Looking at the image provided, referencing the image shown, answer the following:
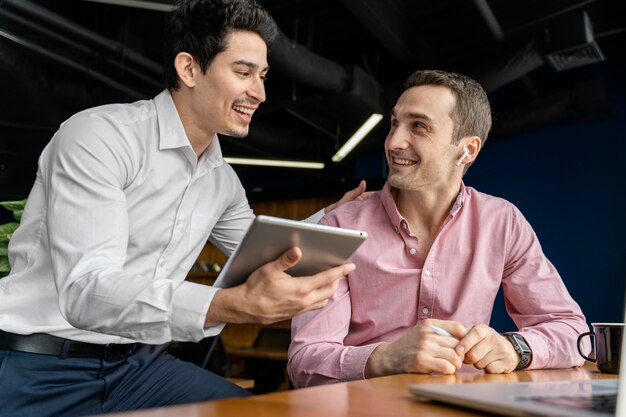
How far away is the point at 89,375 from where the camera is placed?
181cm

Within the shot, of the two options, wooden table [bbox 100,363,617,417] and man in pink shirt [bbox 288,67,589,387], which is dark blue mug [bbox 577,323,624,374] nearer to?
man in pink shirt [bbox 288,67,589,387]

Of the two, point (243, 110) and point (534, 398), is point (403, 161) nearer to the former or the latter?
point (243, 110)

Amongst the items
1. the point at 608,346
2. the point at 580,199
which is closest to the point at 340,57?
the point at 580,199

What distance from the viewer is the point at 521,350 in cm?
148

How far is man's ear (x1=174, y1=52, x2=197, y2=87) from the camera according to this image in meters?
2.32

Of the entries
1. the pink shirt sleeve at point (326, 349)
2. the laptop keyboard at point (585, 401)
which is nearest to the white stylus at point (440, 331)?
the pink shirt sleeve at point (326, 349)

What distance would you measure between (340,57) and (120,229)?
695 centimetres

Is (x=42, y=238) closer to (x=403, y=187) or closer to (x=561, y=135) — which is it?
(x=403, y=187)

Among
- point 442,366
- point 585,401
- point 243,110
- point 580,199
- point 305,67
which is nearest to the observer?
point 585,401

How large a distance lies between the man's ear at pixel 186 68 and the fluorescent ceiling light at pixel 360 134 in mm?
4869

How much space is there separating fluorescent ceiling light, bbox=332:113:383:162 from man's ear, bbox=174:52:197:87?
4.87m

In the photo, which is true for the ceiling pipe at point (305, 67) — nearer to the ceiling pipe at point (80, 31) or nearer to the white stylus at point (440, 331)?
the ceiling pipe at point (80, 31)

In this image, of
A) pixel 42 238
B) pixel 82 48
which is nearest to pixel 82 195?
pixel 42 238

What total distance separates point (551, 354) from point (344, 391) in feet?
2.89
